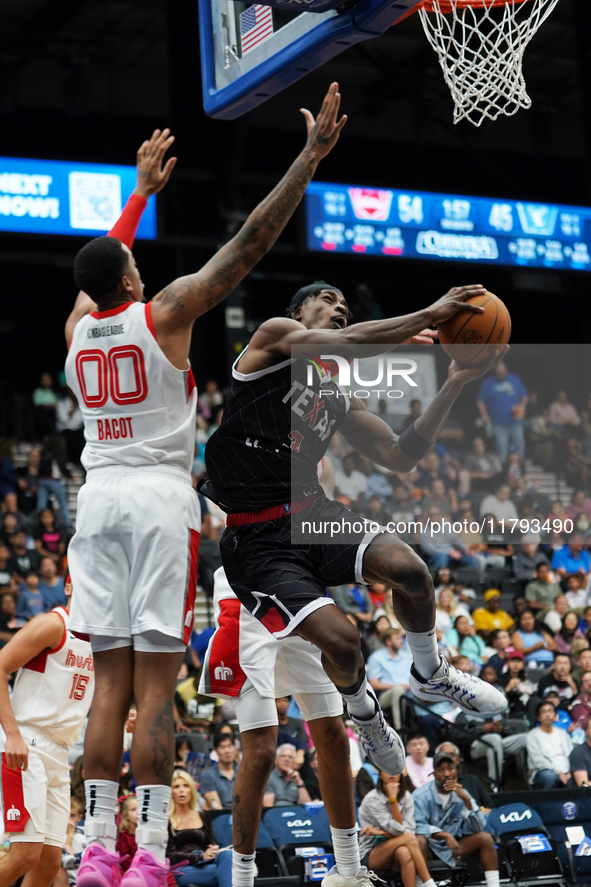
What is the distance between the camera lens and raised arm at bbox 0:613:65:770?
523cm

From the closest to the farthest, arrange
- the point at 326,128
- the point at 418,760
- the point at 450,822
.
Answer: the point at 326,128
the point at 450,822
the point at 418,760

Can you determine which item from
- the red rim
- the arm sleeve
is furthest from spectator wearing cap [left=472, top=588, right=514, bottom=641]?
the arm sleeve

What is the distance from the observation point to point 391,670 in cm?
1088

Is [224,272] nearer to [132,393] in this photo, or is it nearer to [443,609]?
[132,393]

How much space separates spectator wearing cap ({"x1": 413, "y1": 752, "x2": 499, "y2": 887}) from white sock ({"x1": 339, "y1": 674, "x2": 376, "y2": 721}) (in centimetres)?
396

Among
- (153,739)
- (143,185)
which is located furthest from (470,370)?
(153,739)

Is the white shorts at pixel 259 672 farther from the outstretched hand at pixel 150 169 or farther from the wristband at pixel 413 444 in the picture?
the outstretched hand at pixel 150 169

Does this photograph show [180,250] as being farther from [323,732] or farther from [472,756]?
[323,732]

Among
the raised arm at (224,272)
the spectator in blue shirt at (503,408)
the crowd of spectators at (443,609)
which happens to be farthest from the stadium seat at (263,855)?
the spectator in blue shirt at (503,408)

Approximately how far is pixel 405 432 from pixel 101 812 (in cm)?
221

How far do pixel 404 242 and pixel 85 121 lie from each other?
720cm

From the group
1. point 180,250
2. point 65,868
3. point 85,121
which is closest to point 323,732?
point 65,868

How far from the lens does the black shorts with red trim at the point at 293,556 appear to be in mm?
4797

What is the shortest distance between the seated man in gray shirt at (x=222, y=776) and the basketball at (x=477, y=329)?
204 inches
